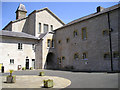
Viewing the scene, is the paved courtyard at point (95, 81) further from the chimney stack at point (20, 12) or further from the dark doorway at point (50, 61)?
the chimney stack at point (20, 12)

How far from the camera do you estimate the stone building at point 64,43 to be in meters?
19.4

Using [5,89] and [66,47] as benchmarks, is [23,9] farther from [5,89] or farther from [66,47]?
[5,89]

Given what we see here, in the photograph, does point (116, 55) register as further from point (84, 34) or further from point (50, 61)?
point (50, 61)

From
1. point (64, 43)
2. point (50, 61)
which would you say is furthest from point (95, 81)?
point (50, 61)

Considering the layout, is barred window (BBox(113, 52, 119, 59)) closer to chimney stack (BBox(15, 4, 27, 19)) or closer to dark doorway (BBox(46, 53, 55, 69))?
dark doorway (BBox(46, 53, 55, 69))

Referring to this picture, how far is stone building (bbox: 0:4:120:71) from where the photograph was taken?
63.5ft

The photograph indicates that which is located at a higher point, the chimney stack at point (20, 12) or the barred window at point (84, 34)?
the chimney stack at point (20, 12)

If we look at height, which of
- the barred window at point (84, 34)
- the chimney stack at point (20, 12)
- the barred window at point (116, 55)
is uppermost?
the chimney stack at point (20, 12)

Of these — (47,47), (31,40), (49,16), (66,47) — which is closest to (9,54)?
(31,40)

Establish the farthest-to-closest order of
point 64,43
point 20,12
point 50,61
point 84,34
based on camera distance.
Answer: point 20,12
point 50,61
point 64,43
point 84,34

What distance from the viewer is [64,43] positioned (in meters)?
27.7

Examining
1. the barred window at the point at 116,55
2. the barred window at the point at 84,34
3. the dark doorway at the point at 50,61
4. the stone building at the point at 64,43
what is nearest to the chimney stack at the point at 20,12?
the stone building at the point at 64,43

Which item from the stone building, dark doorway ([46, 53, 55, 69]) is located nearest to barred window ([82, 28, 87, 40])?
the stone building

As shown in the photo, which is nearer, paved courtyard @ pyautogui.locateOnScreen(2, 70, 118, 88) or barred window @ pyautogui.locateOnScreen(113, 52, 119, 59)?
paved courtyard @ pyautogui.locateOnScreen(2, 70, 118, 88)
